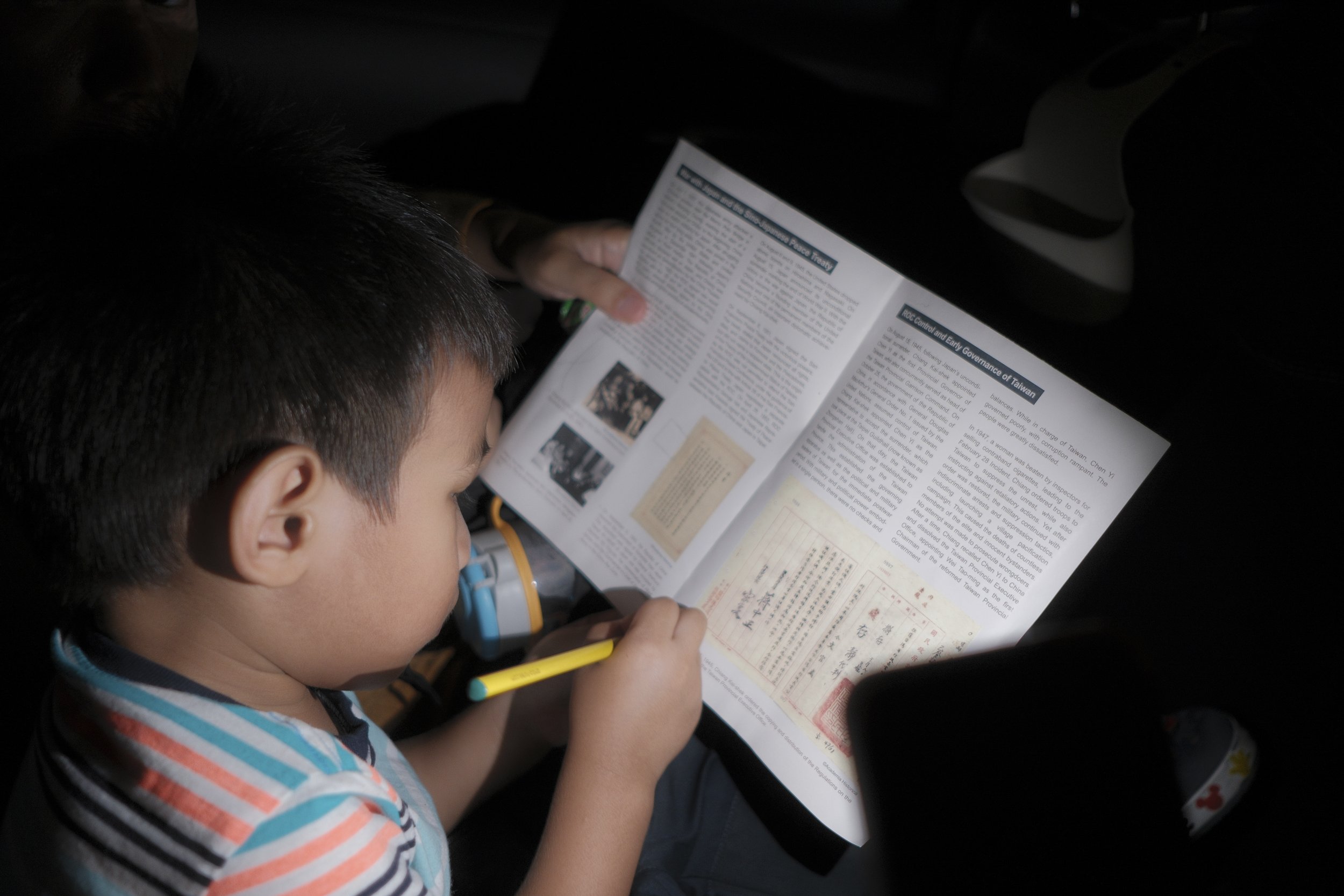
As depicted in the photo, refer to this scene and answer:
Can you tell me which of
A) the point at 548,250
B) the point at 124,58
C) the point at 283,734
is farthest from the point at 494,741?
the point at 124,58

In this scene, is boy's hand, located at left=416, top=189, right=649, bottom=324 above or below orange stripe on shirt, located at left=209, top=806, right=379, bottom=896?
above

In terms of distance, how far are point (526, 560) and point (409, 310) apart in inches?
14.1

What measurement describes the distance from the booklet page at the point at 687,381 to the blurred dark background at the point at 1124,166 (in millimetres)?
152

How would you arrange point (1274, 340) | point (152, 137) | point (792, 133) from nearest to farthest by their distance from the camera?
point (152, 137), point (1274, 340), point (792, 133)

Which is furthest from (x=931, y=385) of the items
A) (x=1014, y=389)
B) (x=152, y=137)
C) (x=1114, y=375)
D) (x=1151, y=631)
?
(x=152, y=137)

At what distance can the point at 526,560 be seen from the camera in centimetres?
81

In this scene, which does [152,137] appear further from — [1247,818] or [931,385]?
[1247,818]

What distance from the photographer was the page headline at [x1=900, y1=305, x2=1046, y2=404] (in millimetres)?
618

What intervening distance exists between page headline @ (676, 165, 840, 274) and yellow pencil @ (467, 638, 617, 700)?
0.38 metres

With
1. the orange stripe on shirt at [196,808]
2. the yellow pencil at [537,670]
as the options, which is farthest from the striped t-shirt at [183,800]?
the yellow pencil at [537,670]

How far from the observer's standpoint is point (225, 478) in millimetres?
460

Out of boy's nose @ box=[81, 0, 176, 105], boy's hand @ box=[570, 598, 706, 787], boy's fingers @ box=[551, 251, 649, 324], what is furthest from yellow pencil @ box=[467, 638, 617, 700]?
boy's nose @ box=[81, 0, 176, 105]

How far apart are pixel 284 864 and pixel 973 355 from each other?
581 mm

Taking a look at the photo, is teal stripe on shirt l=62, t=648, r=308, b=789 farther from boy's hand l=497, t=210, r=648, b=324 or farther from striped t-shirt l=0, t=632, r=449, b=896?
boy's hand l=497, t=210, r=648, b=324
